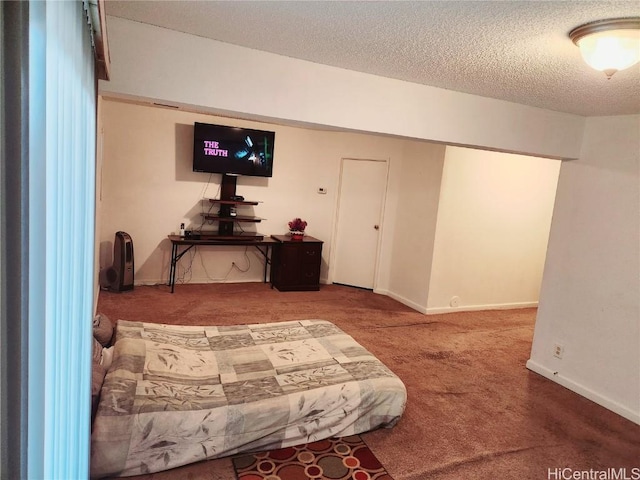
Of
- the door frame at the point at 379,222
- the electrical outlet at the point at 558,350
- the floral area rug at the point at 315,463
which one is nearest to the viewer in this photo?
the floral area rug at the point at 315,463

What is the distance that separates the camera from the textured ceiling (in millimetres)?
1601

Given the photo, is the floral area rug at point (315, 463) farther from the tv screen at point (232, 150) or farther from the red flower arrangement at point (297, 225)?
the tv screen at point (232, 150)

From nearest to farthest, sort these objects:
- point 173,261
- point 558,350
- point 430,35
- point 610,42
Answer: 1. point 610,42
2. point 430,35
3. point 558,350
4. point 173,261

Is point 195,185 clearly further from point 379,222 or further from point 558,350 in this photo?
point 558,350

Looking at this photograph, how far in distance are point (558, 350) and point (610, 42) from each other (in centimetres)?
286

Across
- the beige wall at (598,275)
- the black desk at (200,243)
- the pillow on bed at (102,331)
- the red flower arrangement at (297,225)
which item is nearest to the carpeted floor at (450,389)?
the beige wall at (598,275)

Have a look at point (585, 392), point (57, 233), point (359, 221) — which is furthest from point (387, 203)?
point (57, 233)

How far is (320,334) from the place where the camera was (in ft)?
10.8

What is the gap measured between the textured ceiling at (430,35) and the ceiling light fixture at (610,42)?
48 mm

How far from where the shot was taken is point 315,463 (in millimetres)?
2289

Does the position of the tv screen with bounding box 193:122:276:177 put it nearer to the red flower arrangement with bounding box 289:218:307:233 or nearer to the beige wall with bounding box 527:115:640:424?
the red flower arrangement with bounding box 289:218:307:233

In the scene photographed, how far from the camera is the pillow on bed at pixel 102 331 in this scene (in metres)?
2.90

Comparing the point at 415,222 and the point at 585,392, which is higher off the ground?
the point at 415,222

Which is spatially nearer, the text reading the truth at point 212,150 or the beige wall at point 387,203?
the beige wall at point 387,203
